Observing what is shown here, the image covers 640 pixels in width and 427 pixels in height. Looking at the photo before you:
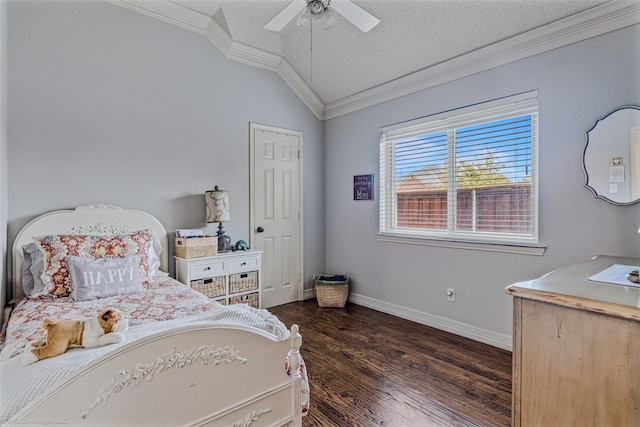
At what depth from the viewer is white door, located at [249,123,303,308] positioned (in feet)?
12.7

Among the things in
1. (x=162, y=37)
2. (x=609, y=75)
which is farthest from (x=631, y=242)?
(x=162, y=37)

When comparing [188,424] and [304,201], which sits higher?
[304,201]

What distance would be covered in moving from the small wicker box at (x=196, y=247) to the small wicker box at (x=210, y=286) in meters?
0.25

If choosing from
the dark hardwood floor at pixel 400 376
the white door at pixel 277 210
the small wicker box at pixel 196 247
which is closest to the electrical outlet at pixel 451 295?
the dark hardwood floor at pixel 400 376

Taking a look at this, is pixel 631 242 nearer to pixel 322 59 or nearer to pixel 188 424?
pixel 188 424

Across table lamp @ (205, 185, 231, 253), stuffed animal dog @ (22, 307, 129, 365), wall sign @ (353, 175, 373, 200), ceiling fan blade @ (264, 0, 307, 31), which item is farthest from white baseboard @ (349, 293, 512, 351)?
ceiling fan blade @ (264, 0, 307, 31)

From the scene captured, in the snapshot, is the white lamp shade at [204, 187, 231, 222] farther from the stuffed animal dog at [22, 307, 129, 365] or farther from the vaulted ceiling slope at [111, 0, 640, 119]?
the stuffed animal dog at [22, 307, 129, 365]

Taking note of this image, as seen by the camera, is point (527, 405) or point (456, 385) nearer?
point (527, 405)

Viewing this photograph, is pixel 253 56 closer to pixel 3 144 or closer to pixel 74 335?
pixel 3 144

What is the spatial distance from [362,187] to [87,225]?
2.85 metres

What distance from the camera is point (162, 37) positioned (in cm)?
314

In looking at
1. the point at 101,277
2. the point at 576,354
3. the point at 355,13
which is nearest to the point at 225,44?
the point at 355,13

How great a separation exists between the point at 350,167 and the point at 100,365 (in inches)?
138

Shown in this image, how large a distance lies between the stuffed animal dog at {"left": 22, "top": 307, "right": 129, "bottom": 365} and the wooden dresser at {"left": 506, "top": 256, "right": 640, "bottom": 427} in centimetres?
166
